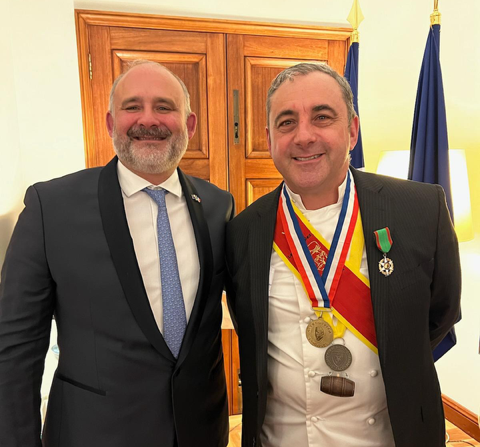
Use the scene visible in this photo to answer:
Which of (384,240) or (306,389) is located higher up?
(384,240)

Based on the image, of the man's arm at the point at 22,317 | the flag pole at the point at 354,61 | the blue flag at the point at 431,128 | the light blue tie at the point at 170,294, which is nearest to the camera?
the man's arm at the point at 22,317

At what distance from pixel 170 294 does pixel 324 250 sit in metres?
0.55

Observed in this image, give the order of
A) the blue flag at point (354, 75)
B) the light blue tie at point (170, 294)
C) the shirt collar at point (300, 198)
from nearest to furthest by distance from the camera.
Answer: the light blue tie at point (170, 294)
the shirt collar at point (300, 198)
the blue flag at point (354, 75)

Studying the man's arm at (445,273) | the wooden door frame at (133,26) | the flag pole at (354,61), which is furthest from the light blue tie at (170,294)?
the flag pole at (354,61)

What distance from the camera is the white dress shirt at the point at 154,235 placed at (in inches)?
56.1

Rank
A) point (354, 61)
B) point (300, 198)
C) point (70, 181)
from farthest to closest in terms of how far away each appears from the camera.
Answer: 1. point (354, 61)
2. point (300, 198)
3. point (70, 181)

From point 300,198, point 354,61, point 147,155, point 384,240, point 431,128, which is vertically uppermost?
point 354,61

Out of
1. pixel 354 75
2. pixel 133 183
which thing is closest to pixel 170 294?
pixel 133 183

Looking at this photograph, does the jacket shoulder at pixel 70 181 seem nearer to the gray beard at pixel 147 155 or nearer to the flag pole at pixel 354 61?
the gray beard at pixel 147 155

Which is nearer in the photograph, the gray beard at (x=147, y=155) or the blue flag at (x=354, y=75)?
the gray beard at (x=147, y=155)

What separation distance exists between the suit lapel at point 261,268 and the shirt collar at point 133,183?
12.7 inches

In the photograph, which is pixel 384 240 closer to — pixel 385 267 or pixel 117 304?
pixel 385 267

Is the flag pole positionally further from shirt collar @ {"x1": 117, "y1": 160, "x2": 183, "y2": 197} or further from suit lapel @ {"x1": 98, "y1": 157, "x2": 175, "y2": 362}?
suit lapel @ {"x1": 98, "y1": 157, "x2": 175, "y2": 362}

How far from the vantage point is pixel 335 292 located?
1.40 m
